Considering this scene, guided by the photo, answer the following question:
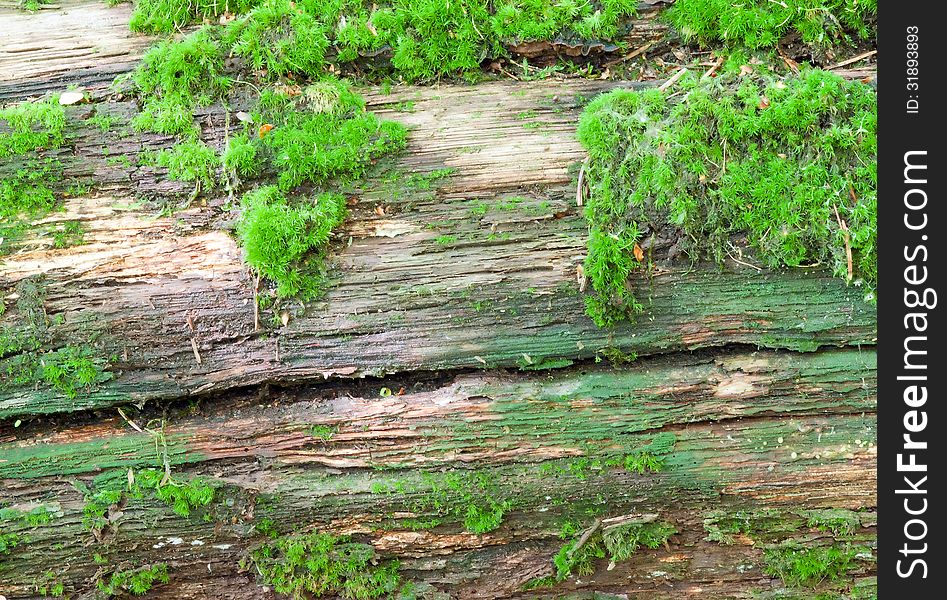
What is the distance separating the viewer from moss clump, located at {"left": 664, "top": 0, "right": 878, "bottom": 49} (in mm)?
3557

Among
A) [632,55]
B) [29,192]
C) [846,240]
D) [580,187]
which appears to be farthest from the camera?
[632,55]

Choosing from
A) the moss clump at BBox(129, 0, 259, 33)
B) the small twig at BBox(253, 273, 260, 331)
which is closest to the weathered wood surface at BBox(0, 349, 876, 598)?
the small twig at BBox(253, 273, 260, 331)

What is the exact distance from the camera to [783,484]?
3303mm

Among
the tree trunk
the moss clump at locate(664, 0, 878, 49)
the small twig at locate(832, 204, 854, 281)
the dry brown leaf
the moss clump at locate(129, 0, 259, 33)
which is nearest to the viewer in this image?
the small twig at locate(832, 204, 854, 281)

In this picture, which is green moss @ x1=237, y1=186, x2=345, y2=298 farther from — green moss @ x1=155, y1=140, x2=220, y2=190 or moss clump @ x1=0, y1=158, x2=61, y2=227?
moss clump @ x1=0, y1=158, x2=61, y2=227

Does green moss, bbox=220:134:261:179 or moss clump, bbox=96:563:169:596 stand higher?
green moss, bbox=220:134:261:179

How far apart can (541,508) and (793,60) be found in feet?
10.4

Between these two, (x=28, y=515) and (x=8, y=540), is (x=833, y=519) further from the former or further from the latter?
(x=8, y=540)

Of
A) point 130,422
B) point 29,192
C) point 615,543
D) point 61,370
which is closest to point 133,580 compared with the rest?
point 130,422

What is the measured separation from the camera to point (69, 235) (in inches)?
136

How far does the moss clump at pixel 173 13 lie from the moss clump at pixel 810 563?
15.6ft

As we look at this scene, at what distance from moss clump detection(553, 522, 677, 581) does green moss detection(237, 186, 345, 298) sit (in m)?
2.11

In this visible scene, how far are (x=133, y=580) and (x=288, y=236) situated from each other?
220cm

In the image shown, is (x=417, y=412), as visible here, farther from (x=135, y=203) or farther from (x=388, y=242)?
(x=135, y=203)
